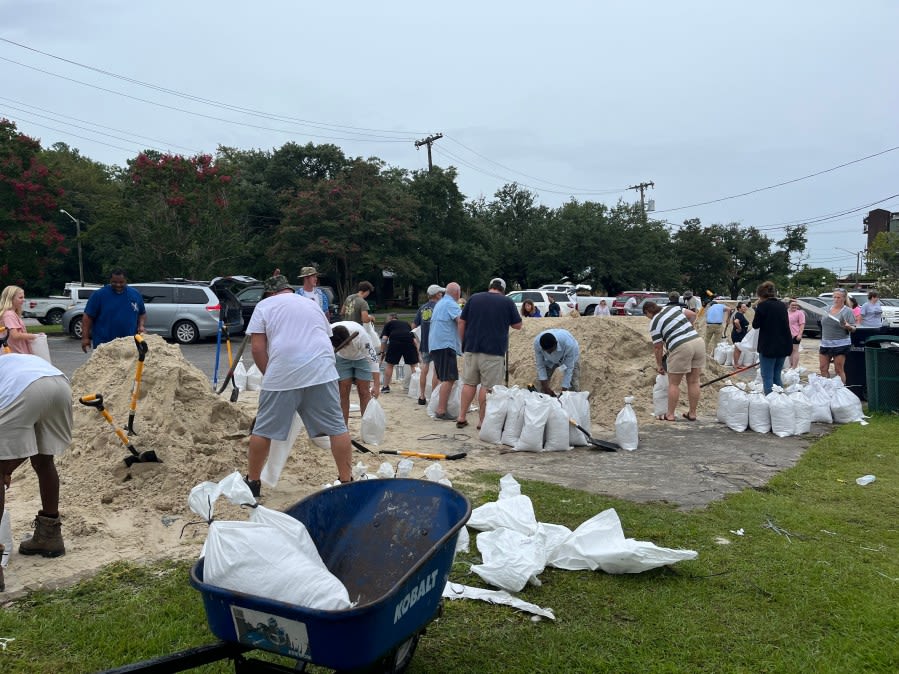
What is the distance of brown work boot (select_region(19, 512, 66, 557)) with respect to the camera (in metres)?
4.06

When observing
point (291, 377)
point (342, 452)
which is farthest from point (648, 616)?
point (291, 377)

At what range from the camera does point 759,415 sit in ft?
27.3

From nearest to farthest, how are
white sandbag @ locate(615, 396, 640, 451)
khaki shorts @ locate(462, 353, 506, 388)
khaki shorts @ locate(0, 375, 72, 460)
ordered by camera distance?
khaki shorts @ locate(0, 375, 72, 460), white sandbag @ locate(615, 396, 640, 451), khaki shorts @ locate(462, 353, 506, 388)

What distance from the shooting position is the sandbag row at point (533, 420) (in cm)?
725

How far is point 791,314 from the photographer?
42.0 ft

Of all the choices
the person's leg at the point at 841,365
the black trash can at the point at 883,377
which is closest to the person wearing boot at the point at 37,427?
the black trash can at the point at 883,377

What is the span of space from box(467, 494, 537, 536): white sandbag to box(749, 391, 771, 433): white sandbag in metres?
4.90

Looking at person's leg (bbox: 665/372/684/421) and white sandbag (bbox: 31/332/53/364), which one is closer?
white sandbag (bbox: 31/332/53/364)

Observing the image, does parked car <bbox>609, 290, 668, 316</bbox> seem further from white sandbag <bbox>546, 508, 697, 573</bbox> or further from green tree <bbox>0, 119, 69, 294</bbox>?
white sandbag <bbox>546, 508, 697, 573</bbox>

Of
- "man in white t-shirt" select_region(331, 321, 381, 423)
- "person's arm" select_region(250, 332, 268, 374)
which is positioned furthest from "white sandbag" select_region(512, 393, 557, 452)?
"person's arm" select_region(250, 332, 268, 374)

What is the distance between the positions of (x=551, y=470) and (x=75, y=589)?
13.2 feet

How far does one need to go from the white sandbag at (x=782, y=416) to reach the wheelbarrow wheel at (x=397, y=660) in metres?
6.56

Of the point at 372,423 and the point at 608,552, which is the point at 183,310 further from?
the point at 608,552

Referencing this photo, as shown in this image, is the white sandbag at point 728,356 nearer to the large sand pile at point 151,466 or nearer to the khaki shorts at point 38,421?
the large sand pile at point 151,466
